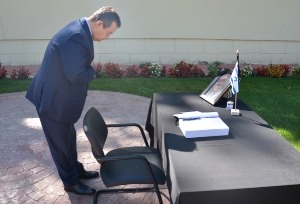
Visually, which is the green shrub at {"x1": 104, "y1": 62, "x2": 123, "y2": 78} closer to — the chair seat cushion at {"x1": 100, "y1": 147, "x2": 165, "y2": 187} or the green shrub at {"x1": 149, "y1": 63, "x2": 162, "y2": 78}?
the green shrub at {"x1": 149, "y1": 63, "x2": 162, "y2": 78}

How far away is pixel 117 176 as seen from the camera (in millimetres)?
2635

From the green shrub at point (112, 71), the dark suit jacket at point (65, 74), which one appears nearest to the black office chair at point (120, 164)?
the dark suit jacket at point (65, 74)

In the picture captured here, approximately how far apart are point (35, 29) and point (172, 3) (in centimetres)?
383

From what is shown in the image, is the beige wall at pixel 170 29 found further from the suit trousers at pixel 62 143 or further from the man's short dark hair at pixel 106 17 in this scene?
the man's short dark hair at pixel 106 17

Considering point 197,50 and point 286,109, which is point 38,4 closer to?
point 197,50

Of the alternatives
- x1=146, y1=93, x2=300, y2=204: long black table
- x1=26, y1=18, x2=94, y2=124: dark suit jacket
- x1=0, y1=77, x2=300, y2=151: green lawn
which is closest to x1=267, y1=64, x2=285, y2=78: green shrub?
x1=0, y1=77, x2=300, y2=151: green lawn

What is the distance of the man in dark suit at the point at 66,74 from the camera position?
2.45m

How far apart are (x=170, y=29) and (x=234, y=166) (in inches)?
272

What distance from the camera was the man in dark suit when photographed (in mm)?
2449

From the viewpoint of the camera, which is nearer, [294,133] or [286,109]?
[294,133]

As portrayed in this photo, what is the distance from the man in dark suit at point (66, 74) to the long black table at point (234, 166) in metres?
0.85

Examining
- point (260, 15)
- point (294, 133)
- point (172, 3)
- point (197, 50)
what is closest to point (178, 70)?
point (197, 50)

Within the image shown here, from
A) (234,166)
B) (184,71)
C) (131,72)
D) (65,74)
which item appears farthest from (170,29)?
(234,166)

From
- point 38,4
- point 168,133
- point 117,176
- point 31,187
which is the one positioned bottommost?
point 31,187
